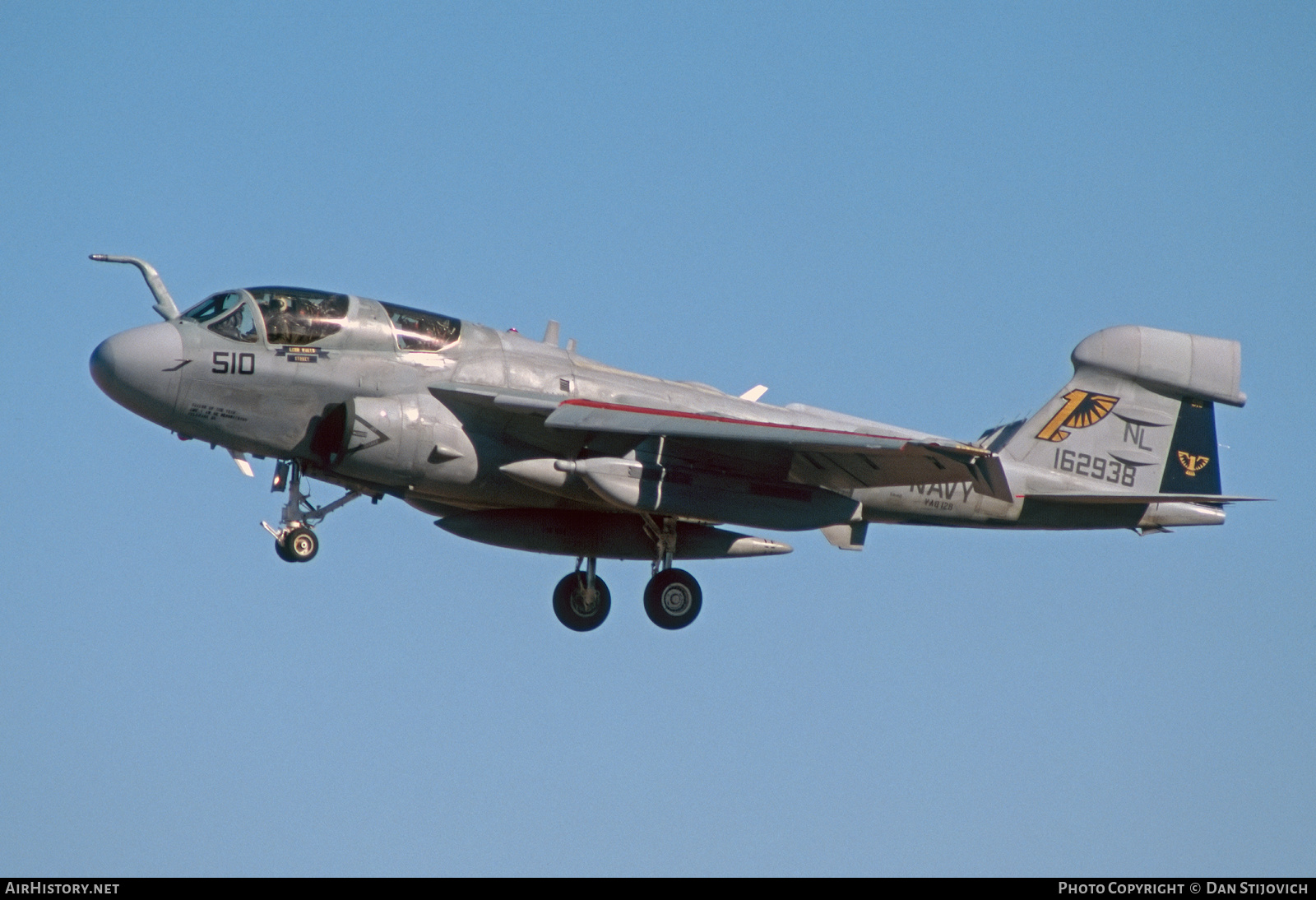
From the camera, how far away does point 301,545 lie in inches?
693

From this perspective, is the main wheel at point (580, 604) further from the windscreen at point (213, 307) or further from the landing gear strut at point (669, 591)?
the windscreen at point (213, 307)

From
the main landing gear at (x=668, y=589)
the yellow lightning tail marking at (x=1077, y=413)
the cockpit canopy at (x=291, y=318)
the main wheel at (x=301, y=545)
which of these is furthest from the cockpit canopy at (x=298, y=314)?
the yellow lightning tail marking at (x=1077, y=413)

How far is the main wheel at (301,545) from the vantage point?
17.6 m

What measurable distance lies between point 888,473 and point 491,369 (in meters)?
4.51

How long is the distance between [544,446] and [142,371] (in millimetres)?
4281

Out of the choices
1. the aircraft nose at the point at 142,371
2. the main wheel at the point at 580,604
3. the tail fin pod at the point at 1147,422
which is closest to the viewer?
the aircraft nose at the point at 142,371

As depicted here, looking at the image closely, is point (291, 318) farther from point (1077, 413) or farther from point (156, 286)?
point (1077, 413)

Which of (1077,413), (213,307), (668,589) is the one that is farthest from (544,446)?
(1077,413)

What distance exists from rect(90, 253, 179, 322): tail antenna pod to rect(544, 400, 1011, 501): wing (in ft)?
14.0

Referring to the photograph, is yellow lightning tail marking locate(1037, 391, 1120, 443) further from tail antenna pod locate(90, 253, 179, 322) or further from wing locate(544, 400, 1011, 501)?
tail antenna pod locate(90, 253, 179, 322)

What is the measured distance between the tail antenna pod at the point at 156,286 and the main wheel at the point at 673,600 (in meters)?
6.16

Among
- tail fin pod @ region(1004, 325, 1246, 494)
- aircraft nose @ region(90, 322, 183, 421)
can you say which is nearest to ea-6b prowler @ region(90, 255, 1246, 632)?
aircraft nose @ region(90, 322, 183, 421)

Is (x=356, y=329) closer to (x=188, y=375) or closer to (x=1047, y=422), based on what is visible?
(x=188, y=375)
